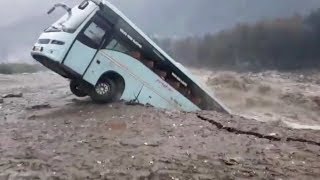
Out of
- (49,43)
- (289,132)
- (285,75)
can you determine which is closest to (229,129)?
(289,132)

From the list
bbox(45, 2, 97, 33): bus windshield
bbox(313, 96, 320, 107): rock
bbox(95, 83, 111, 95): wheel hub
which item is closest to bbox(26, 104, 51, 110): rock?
bbox(95, 83, 111, 95): wheel hub

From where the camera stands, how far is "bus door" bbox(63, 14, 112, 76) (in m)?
11.5

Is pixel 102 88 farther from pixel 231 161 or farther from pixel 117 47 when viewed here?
pixel 231 161

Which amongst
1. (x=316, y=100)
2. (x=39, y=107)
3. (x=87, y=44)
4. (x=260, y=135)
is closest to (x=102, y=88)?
(x=87, y=44)

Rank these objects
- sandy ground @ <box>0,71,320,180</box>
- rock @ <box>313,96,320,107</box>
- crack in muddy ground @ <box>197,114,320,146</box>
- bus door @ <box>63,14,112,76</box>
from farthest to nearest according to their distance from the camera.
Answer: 1. rock @ <box>313,96,320,107</box>
2. bus door @ <box>63,14,112,76</box>
3. crack in muddy ground @ <box>197,114,320,146</box>
4. sandy ground @ <box>0,71,320,180</box>

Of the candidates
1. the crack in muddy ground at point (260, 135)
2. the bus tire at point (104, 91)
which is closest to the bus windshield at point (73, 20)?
the bus tire at point (104, 91)

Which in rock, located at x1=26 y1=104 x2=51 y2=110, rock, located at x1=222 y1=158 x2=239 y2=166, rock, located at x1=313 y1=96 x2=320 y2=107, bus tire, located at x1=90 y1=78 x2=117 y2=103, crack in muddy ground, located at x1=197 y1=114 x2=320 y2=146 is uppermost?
rock, located at x1=313 y1=96 x2=320 y2=107

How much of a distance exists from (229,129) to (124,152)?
8.49ft

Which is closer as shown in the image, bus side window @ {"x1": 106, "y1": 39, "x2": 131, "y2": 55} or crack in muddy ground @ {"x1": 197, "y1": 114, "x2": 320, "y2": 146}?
crack in muddy ground @ {"x1": 197, "y1": 114, "x2": 320, "y2": 146}

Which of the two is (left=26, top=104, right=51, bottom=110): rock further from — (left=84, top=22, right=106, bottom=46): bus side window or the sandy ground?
(left=84, top=22, right=106, bottom=46): bus side window

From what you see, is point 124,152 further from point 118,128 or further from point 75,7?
point 75,7

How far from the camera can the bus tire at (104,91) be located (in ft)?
39.2

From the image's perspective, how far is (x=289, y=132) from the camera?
9.30m

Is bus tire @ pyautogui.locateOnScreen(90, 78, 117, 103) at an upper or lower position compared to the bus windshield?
lower
